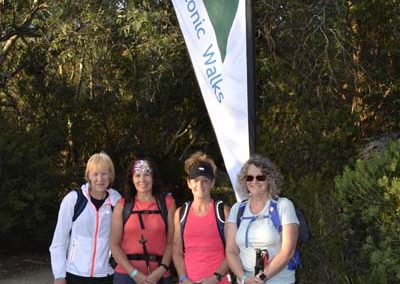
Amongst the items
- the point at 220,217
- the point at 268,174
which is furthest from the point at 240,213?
the point at 268,174

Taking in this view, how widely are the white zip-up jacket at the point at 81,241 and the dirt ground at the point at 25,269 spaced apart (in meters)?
5.52

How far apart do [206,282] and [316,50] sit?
4.84m

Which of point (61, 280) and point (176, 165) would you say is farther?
point (176, 165)

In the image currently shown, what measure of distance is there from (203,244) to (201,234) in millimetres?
72

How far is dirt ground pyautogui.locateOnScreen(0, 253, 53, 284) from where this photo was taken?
1018 cm

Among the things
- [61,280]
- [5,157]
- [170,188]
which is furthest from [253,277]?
[170,188]

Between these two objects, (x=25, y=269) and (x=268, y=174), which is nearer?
(x=268, y=174)

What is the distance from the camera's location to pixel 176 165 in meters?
14.5

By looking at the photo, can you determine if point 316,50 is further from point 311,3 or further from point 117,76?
point 117,76

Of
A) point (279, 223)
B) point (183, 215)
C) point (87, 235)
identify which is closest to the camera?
point (279, 223)

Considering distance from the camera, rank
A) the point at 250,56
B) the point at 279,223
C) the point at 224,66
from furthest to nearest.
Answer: the point at 224,66, the point at 250,56, the point at 279,223

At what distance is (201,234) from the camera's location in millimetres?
4484

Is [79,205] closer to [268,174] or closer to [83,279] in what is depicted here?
[83,279]

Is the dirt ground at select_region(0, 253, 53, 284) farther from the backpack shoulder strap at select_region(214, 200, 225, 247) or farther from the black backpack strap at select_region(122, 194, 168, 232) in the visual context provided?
the backpack shoulder strap at select_region(214, 200, 225, 247)
